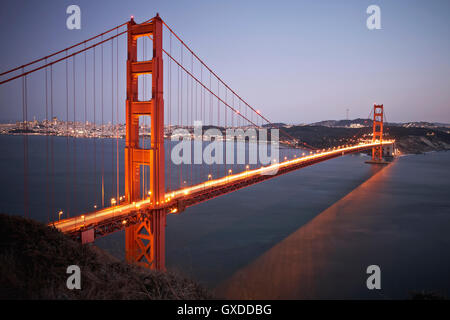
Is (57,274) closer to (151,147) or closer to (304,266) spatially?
(151,147)

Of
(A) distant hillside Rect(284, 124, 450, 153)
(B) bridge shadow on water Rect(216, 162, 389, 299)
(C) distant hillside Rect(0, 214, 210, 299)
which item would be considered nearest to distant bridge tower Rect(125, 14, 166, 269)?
(B) bridge shadow on water Rect(216, 162, 389, 299)

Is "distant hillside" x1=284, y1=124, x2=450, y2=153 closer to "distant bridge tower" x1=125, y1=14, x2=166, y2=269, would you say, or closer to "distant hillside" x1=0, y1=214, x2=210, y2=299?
"distant bridge tower" x1=125, y1=14, x2=166, y2=269

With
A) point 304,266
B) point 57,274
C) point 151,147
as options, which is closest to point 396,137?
point 304,266

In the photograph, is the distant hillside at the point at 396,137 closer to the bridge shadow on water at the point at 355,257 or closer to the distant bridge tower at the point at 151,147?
the bridge shadow on water at the point at 355,257

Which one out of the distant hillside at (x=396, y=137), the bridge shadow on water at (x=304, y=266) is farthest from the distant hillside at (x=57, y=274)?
the distant hillside at (x=396, y=137)
